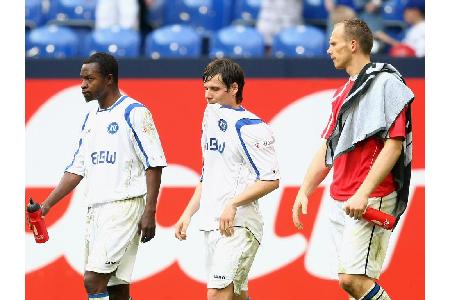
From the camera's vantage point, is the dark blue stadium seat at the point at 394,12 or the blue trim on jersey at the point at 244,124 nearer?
the blue trim on jersey at the point at 244,124

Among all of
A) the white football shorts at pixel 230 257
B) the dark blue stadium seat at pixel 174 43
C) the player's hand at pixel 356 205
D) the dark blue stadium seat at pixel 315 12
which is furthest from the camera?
the dark blue stadium seat at pixel 315 12

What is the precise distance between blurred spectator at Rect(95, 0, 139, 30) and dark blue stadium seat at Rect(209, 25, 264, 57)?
1.11m

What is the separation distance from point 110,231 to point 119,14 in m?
4.98

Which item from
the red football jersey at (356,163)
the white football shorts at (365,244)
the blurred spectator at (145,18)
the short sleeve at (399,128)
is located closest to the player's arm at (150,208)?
the red football jersey at (356,163)

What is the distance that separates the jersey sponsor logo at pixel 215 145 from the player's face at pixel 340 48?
908 millimetres

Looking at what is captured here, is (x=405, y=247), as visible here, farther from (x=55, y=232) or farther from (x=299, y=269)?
(x=55, y=232)

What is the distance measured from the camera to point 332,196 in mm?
6699

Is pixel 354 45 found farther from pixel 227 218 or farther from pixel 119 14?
pixel 119 14

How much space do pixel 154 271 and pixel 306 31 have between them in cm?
306

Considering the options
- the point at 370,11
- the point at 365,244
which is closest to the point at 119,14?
the point at 370,11

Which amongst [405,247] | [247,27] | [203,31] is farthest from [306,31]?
[405,247]

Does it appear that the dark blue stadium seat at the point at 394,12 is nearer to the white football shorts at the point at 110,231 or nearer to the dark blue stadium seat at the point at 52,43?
the dark blue stadium seat at the point at 52,43

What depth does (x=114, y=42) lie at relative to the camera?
35.9ft

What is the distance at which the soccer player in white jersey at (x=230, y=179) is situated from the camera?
22.2ft
